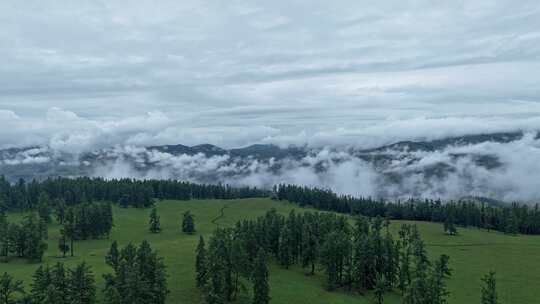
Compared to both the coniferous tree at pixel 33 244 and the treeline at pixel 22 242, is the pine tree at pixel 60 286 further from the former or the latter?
the treeline at pixel 22 242

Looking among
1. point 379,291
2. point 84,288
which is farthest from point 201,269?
point 379,291

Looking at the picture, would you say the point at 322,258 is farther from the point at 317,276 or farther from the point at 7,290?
the point at 7,290

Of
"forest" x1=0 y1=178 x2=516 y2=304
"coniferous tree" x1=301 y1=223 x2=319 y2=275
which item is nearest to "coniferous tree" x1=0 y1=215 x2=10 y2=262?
"forest" x1=0 y1=178 x2=516 y2=304

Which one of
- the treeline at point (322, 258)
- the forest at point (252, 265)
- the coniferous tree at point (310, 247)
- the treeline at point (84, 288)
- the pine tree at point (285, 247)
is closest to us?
the treeline at point (84, 288)

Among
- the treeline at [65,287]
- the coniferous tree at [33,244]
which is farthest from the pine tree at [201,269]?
the coniferous tree at [33,244]

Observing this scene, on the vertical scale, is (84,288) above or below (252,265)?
above

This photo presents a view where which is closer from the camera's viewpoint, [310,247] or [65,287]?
[65,287]

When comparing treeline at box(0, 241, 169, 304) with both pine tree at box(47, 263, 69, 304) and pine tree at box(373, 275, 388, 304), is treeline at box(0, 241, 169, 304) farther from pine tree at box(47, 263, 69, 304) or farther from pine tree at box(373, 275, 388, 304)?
pine tree at box(373, 275, 388, 304)

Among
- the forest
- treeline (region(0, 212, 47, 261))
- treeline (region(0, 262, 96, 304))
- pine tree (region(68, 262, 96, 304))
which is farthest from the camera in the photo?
treeline (region(0, 212, 47, 261))
